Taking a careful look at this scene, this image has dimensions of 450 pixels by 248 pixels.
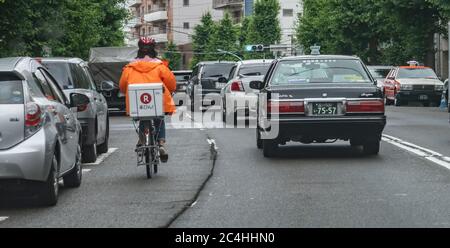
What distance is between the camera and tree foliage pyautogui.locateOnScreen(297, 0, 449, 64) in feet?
138

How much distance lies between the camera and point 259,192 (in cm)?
1073

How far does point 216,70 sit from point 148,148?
23.1 metres

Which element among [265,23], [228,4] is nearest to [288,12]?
[228,4]

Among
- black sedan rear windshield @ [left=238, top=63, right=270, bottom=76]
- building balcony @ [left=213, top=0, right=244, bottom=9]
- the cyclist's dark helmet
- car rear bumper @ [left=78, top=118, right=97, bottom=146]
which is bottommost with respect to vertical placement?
car rear bumper @ [left=78, top=118, right=97, bottom=146]

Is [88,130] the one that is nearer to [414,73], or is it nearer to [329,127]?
[329,127]

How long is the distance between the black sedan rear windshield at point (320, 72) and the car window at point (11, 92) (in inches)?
224

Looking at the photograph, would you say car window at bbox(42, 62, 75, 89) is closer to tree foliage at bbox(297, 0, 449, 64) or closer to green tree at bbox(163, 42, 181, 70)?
tree foliage at bbox(297, 0, 449, 64)

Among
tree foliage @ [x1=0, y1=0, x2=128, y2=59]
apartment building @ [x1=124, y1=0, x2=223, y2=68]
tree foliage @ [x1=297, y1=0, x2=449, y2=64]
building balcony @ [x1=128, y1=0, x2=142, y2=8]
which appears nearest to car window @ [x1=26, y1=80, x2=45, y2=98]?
tree foliage @ [x1=0, y1=0, x2=128, y2=59]

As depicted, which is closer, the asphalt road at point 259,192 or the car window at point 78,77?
the asphalt road at point 259,192

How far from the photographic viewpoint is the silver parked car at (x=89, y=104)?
14.6 metres

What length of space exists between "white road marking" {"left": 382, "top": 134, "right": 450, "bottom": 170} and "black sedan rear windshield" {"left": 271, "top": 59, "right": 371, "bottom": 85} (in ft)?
4.87

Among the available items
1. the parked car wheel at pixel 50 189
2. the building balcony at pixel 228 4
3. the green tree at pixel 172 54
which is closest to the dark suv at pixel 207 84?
the parked car wheel at pixel 50 189

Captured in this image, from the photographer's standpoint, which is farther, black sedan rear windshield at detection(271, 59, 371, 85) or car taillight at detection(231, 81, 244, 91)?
car taillight at detection(231, 81, 244, 91)

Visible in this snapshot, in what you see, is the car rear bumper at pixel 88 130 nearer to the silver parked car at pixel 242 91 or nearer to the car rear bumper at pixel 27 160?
the car rear bumper at pixel 27 160
